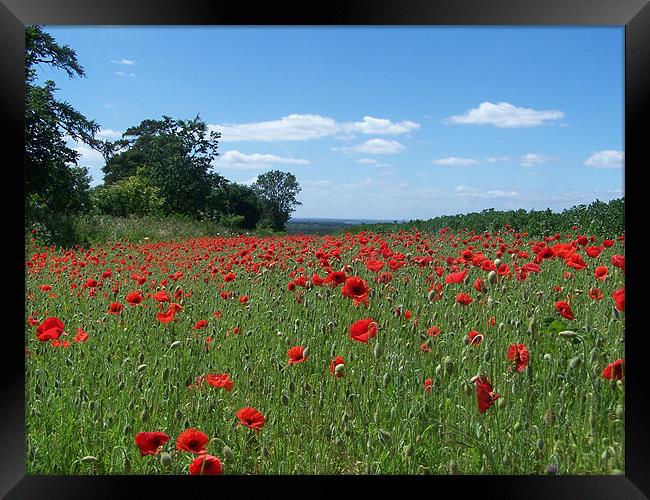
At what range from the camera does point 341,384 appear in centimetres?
245

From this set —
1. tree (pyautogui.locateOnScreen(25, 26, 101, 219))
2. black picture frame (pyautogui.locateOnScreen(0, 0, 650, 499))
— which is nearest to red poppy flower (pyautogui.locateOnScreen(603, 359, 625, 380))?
black picture frame (pyautogui.locateOnScreen(0, 0, 650, 499))

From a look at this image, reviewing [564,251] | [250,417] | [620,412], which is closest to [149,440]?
[250,417]

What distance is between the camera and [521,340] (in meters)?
2.82

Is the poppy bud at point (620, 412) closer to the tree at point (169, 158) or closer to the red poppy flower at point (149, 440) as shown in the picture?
the red poppy flower at point (149, 440)

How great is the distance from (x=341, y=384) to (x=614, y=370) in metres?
1.01

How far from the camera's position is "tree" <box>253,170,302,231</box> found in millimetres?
3475

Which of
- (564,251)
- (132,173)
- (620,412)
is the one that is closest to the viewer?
(620,412)

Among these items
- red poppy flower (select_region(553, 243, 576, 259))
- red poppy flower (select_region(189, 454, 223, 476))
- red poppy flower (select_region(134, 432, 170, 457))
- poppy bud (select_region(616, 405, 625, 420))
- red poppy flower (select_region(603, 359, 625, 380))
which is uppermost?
red poppy flower (select_region(553, 243, 576, 259))

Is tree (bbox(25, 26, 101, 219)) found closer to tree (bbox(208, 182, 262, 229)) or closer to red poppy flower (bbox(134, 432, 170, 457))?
tree (bbox(208, 182, 262, 229))

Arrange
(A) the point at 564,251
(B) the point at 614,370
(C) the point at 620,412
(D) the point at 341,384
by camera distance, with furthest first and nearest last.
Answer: (A) the point at 564,251
(D) the point at 341,384
(C) the point at 620,412
(B) the point at 614,370

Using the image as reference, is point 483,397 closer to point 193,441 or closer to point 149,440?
point 193,441

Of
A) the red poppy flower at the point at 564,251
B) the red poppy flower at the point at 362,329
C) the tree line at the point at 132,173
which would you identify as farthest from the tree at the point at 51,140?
the red poppy flower at the point at 564,251
